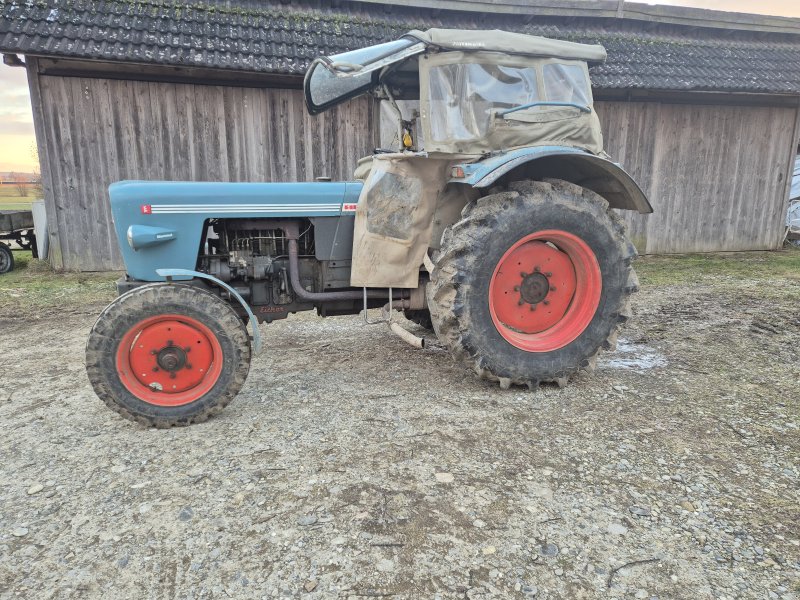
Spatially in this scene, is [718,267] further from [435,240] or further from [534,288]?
[435,240]

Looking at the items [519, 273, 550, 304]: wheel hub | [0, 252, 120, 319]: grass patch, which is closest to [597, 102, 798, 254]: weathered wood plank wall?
[519, 273, 550, 304]: wheel hub

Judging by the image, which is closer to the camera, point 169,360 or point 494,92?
point 169,360

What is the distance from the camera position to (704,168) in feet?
29.7

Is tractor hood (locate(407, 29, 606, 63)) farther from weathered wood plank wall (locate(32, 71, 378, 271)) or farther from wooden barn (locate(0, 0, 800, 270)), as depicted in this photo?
weathered wood plank wall (locate(32, 71, 378, 271))

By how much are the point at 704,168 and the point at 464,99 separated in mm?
7636

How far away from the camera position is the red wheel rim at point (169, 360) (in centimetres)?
280

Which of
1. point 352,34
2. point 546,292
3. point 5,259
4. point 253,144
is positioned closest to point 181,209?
point 546,292

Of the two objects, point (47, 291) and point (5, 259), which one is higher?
point (5, 259)

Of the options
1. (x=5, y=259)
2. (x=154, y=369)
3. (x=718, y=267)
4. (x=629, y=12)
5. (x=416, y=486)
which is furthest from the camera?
(x=629, y=12)

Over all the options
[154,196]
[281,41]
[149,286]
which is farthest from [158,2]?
[149,286]

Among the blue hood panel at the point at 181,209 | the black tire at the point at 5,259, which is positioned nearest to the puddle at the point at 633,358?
the blue hood panel at the point at 181,209

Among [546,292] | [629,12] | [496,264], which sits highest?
[629,12]

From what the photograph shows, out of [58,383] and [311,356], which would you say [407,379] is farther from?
[58,383]

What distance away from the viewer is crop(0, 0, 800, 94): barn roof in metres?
6.44
